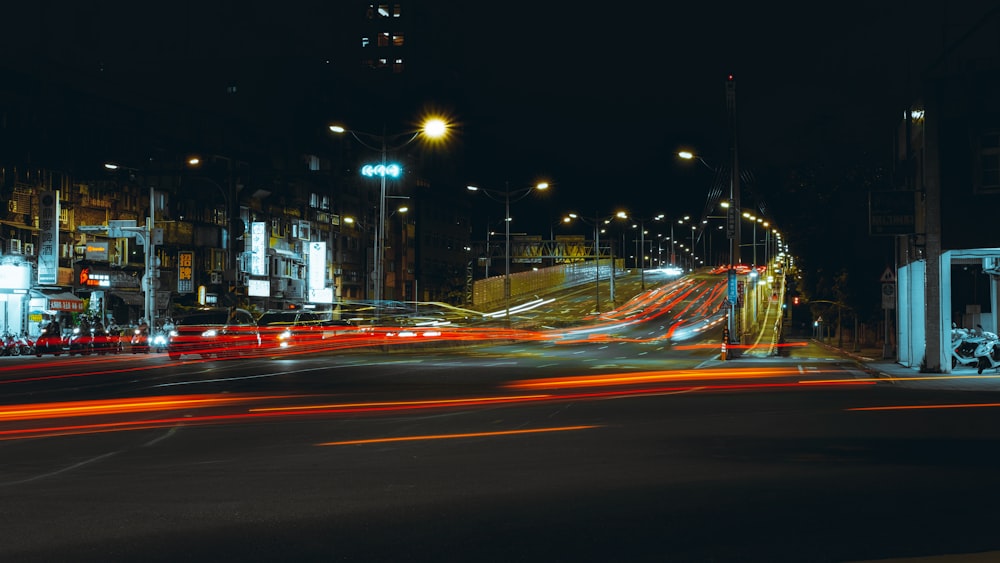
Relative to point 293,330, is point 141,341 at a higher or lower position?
lower

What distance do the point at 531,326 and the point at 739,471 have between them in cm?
5825

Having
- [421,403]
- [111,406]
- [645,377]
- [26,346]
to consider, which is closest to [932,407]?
[421,403]

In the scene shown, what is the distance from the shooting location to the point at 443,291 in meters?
113

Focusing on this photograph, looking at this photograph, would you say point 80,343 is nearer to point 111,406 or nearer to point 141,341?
point 141,341

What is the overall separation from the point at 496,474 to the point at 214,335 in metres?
27.6

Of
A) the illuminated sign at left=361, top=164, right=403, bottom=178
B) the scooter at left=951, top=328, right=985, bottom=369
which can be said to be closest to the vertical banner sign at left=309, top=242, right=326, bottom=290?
the illuminated sign at left=361, top=164, right=403, bottom=178

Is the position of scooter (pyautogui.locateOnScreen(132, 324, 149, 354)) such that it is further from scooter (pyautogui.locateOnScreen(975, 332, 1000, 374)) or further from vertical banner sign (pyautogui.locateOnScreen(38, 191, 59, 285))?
scooter (pyautogui.locateOnScreen(975, 332, 1000, 374))

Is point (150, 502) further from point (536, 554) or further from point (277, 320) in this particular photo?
point (277, 320)

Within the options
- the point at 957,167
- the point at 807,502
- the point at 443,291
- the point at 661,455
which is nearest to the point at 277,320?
the point at 957,167

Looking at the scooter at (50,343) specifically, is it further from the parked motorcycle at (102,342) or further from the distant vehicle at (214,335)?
the distant vehicle at (214,335)

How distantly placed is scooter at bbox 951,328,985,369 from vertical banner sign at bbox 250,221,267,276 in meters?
55.8

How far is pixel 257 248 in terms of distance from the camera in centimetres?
7606

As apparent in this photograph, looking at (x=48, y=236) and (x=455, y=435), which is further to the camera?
(x=48, y=236)

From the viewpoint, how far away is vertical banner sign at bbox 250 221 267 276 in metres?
76.1
